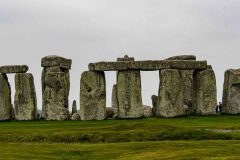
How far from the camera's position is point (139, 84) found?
8031cm

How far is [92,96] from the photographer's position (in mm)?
80375

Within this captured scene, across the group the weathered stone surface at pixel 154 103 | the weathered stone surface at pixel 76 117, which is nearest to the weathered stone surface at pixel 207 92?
the weathered stone surface at pixel 154 103

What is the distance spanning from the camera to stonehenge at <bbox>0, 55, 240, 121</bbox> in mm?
79625

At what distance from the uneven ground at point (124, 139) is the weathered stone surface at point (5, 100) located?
5.97 meters

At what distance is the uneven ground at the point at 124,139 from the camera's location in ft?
171

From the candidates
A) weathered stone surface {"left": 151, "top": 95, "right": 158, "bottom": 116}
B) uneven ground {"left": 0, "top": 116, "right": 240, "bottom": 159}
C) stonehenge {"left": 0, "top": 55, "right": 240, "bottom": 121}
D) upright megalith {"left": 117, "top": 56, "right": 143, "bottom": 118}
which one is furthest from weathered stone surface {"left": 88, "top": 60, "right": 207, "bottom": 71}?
uneven ground {"left": 0, "top": 116, "right": 240, "bottom": 159}

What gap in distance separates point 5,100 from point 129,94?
513 inches

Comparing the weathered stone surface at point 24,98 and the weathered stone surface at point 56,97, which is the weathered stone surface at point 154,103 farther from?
the weathered stone surface at point 24,98

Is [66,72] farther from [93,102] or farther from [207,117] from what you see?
[207,117]

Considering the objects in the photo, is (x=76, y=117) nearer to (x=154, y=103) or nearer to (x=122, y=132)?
(x=154, y=103)

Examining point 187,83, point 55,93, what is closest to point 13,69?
point 55,93

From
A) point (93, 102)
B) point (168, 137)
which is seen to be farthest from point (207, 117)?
point (168, 137)

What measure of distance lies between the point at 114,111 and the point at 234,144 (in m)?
31.2

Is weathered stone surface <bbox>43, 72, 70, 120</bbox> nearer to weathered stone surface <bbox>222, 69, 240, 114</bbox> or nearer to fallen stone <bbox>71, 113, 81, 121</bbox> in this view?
fallen stone <bbox>71, 113, 81, 121</bbox>
